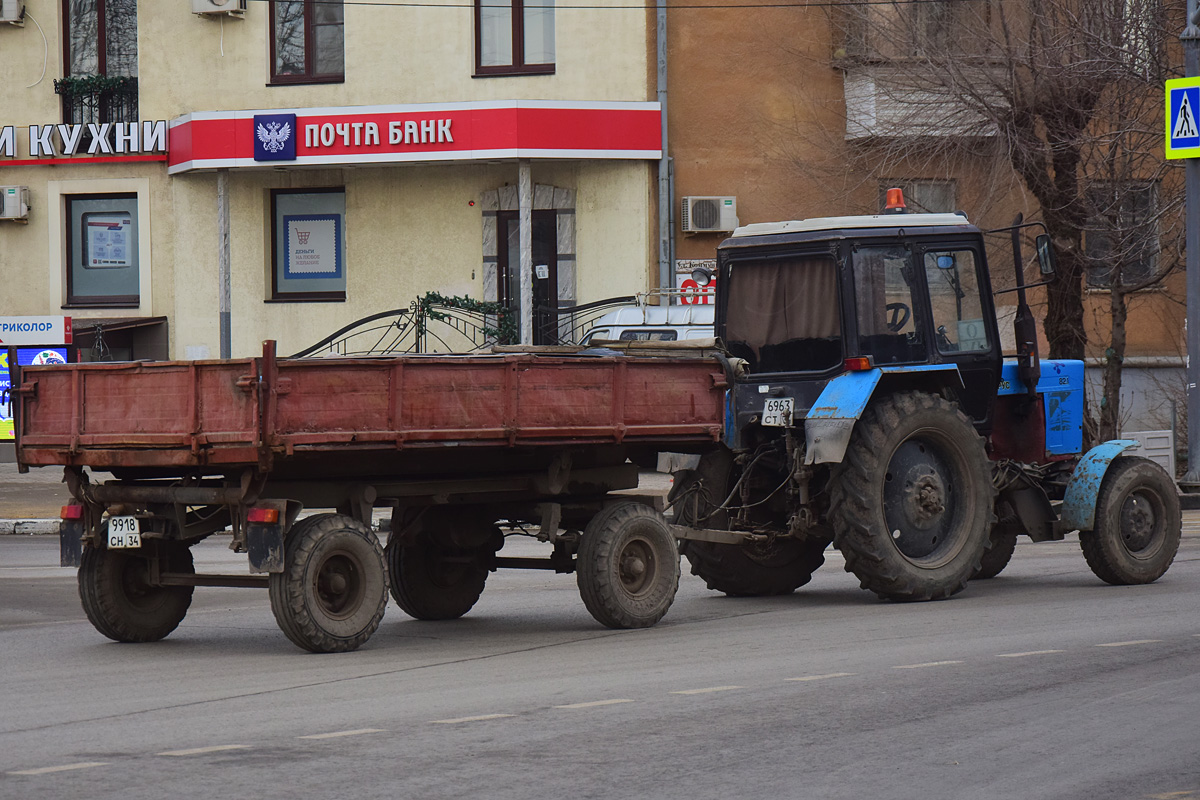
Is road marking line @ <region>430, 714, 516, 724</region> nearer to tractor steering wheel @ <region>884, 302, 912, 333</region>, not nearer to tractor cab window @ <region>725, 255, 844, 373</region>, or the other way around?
tractor cab window @ <region>725, 255, 844, 373</region>

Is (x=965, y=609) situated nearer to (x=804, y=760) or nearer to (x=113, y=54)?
(x=804, y=760)

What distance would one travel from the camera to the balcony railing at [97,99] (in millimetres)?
28062

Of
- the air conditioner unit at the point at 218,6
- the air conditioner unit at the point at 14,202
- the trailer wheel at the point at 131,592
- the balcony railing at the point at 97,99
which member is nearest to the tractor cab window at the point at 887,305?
the trailer wheel at the point at 131,592

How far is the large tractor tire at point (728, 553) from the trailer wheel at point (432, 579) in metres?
1.67

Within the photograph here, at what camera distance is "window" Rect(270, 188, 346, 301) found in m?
27.6

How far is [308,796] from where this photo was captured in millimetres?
6418

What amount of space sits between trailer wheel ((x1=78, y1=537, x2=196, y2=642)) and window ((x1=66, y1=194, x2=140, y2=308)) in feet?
58.7

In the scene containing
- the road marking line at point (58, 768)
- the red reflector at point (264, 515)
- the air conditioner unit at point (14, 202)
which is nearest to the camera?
the road marking line at point (58, 768)

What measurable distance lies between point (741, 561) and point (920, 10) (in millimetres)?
14036

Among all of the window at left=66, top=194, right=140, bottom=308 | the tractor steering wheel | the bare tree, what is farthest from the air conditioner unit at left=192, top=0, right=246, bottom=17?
the tractor steering wheel

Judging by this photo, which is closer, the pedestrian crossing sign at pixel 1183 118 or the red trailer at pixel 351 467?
the red trailer at pixel 351 467

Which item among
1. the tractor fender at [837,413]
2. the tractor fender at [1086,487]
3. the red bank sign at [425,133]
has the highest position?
the red bank sign at [425,133]

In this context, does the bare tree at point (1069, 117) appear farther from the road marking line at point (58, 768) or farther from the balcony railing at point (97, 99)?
the road marking line at point (58, 768)

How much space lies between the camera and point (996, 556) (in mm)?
13992
